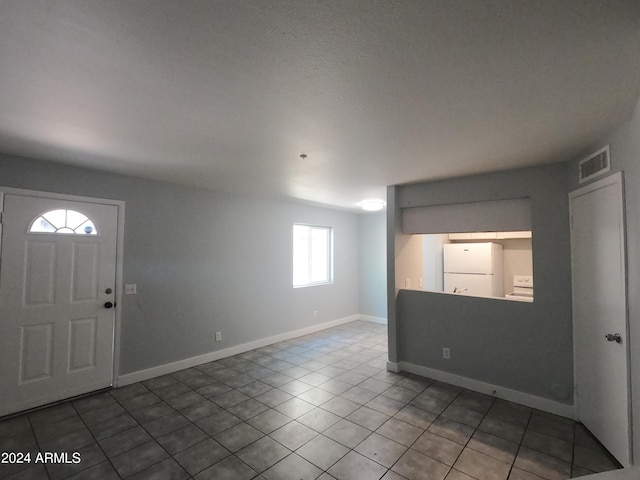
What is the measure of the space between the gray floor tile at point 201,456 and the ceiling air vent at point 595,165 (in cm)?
368

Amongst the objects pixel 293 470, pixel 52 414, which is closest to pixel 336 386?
pixel 293 470

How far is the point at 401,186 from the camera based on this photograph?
4.00 metres

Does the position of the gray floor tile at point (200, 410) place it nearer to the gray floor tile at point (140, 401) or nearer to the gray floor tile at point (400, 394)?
the gray floor tile at point (140, 401)

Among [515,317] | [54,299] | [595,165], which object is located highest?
[595,165]

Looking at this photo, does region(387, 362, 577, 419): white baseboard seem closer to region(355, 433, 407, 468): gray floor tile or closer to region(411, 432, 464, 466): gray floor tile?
region(411, 432, 464, 466): gray floor tile

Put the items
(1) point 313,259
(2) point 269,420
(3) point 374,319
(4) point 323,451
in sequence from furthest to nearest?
(3) point 374,319
(1) point 313,259
(2) point 269,420
(4) point 323,451

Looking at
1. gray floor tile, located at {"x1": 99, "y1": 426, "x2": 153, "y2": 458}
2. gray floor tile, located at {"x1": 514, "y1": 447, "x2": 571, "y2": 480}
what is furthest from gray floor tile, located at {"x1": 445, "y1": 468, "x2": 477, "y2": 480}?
gray floor tile, located at {"x1": 99, "y1": 426, "x2": 153, "y2": 458}

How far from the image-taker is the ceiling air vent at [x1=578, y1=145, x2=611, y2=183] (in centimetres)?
226

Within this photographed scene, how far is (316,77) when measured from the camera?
1547mm

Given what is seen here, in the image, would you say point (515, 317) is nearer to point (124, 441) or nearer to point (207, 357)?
point (124, 441)

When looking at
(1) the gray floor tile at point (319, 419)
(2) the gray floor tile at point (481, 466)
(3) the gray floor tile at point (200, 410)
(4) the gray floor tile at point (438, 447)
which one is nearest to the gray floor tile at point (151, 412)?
(3) the gray floor tile at point (200, 410)

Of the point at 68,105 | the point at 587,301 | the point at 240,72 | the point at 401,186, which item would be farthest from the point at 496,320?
A: the point at 68,105

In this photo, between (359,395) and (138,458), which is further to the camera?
(359,395)

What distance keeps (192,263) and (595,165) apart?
4.51 m
